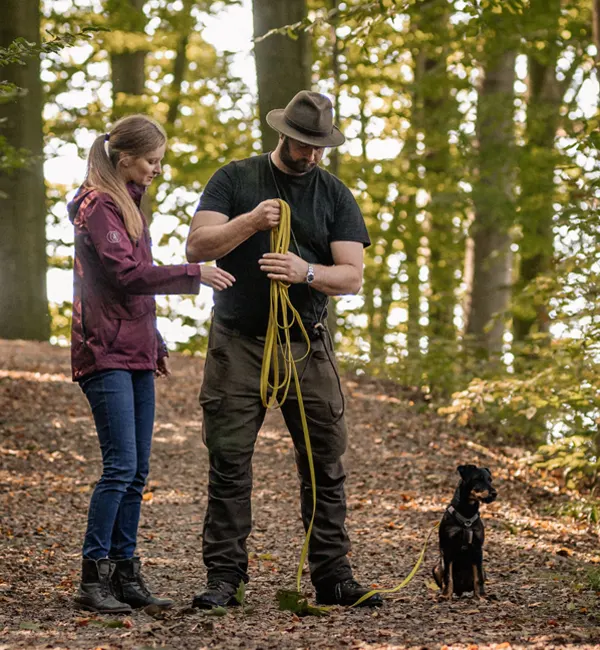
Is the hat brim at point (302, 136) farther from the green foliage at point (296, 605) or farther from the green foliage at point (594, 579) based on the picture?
the green foliage at point (594, 579)

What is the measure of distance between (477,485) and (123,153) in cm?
249

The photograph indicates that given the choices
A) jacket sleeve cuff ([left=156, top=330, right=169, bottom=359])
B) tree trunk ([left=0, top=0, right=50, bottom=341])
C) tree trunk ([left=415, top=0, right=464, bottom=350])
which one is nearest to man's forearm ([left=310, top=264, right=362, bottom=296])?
jacket sleeve cuff ([left=156, top=330, right=169, bottom=359])

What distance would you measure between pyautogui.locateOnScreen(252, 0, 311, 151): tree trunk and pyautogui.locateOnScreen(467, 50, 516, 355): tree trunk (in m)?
4.08

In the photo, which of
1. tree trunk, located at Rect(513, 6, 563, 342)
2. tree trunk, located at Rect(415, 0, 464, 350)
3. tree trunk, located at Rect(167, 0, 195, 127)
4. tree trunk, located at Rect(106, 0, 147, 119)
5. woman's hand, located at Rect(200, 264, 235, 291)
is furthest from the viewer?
tree trunk, located at Rect(167, 0, 195, 127)

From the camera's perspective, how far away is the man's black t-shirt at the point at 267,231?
4.53 m

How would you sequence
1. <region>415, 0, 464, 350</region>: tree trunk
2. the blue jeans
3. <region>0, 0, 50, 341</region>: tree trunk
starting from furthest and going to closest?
<region>415, 0, 464, 350</region>: tree trunk → <region>0, 0, 50, 341</region>: tree trunk → the blue jeans

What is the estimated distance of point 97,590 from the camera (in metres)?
4.38

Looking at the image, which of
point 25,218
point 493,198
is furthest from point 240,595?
point 25,218

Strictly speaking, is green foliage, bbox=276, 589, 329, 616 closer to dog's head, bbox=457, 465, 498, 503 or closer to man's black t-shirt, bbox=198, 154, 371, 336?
dog's head, bbox=457, 465, 498, 503

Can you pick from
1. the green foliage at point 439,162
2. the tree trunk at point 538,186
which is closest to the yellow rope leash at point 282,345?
the green foliage at point 439,162

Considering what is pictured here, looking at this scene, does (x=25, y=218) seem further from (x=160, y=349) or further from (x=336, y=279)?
(x=336, y=279)

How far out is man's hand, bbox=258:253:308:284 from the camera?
4.32m

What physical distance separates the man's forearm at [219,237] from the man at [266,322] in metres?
0.01

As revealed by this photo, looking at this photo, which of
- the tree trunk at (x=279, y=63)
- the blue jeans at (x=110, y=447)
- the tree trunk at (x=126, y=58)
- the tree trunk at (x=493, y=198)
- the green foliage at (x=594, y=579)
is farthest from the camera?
the tree trunk at (x=126, y=58)
